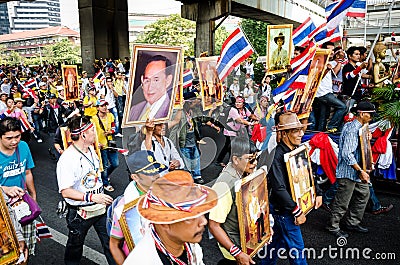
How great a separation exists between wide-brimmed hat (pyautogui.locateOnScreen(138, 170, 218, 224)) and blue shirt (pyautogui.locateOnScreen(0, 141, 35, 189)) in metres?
2.28

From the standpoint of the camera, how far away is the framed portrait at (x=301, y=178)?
308 centimetres

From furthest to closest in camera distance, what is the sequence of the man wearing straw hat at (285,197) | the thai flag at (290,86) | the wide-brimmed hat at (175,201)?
the thai flag at (290,86)
the man wearing straw hat at (285,197)
the wide-brimmed hat at (175,201)

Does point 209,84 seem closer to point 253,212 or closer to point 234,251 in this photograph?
point 253,212

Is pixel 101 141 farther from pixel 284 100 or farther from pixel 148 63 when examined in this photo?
pixel 148 63

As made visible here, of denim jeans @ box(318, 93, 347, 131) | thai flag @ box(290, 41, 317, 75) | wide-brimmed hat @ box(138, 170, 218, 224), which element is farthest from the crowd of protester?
denim jeans @ box(318, 93, 347, 131)

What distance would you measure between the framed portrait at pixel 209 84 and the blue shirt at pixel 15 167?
223 cm

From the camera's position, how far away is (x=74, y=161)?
3.22 metres

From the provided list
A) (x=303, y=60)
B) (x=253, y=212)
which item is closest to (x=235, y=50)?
(x=303, y=60)

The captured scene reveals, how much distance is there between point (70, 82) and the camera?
787cm

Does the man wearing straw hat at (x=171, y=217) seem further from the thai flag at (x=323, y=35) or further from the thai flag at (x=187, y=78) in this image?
the thai flag at (x=323, y=35)

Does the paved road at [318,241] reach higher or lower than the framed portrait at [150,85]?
lower

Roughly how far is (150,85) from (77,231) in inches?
74.4

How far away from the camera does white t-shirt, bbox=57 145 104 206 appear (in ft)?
10.3

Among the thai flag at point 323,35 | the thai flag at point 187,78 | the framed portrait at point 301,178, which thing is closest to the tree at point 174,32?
the thai flag at point 323,35
